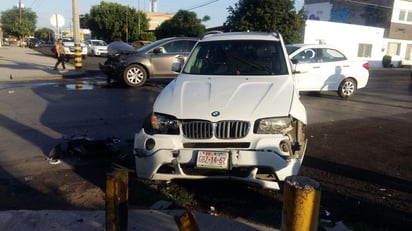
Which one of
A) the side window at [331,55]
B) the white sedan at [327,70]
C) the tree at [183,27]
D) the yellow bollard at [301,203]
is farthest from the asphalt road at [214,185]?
the tree at [183,27]

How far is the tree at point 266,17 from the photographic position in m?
23.1

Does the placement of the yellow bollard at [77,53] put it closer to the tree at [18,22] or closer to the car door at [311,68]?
the car door at [311,68]

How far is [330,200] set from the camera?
159 inches

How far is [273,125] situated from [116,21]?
49.7 m

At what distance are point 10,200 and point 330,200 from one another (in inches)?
130

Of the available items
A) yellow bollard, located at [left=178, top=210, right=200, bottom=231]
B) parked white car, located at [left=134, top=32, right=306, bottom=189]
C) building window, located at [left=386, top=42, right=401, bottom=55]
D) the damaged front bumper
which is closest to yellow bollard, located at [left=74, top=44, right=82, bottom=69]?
parked white car, located at [left=134, top=32, right=306, bottom=189]

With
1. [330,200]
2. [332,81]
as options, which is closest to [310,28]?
[332,81]

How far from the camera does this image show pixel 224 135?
3.84m

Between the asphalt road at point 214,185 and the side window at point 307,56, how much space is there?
1.44 metres

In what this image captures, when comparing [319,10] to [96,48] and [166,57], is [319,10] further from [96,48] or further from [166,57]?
[166,57]

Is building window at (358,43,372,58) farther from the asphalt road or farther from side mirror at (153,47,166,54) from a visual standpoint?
side mirror at (153,47,166,54)

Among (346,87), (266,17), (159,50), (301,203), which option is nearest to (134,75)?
(159,50)

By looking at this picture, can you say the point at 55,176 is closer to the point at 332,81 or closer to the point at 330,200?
the point at 330,200

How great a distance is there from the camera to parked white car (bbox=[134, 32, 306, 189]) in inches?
148
